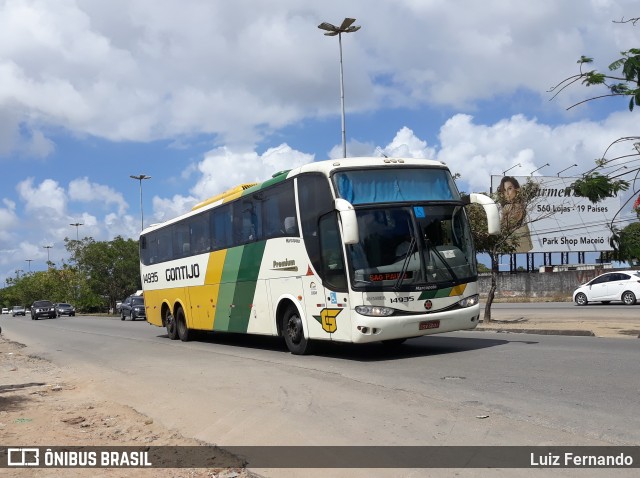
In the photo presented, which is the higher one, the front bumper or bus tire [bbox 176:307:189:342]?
the front bumper

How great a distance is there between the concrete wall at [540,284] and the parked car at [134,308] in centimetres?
2268

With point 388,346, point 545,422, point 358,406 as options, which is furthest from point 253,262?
point 545,422

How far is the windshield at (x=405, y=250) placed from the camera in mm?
11051

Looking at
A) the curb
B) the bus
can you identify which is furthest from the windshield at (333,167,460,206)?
the curb

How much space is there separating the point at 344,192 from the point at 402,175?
3.97ft

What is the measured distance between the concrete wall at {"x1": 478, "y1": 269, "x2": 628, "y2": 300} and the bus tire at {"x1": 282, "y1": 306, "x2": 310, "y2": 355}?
31997 mm

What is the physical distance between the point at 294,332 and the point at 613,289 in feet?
69.3

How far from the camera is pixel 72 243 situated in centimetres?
7256

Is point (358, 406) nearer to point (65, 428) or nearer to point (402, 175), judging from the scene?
point (65, 428)

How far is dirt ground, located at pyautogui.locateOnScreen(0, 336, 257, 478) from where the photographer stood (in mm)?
5824

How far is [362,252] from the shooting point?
1106 cm

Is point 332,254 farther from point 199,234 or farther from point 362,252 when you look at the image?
point 199,234

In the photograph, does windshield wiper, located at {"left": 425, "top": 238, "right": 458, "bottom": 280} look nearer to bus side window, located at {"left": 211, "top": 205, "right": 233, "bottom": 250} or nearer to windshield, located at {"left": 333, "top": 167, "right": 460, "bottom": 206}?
windshield, located at {"left": 333, "top": 167, "right": 460, "bottom": 206}

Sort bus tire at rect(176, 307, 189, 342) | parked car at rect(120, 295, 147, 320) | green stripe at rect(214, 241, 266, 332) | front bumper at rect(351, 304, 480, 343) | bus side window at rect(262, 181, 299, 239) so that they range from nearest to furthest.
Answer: front bumper at rect(351, 304, 480, 343)
bus side window at rect(262, 181, 299, 239)
green stripe at rect(214, 241, 266, 332)
bus tire at rect(176, 307, 189, 342)
parked car at rect(120, 295, 147, 320)
